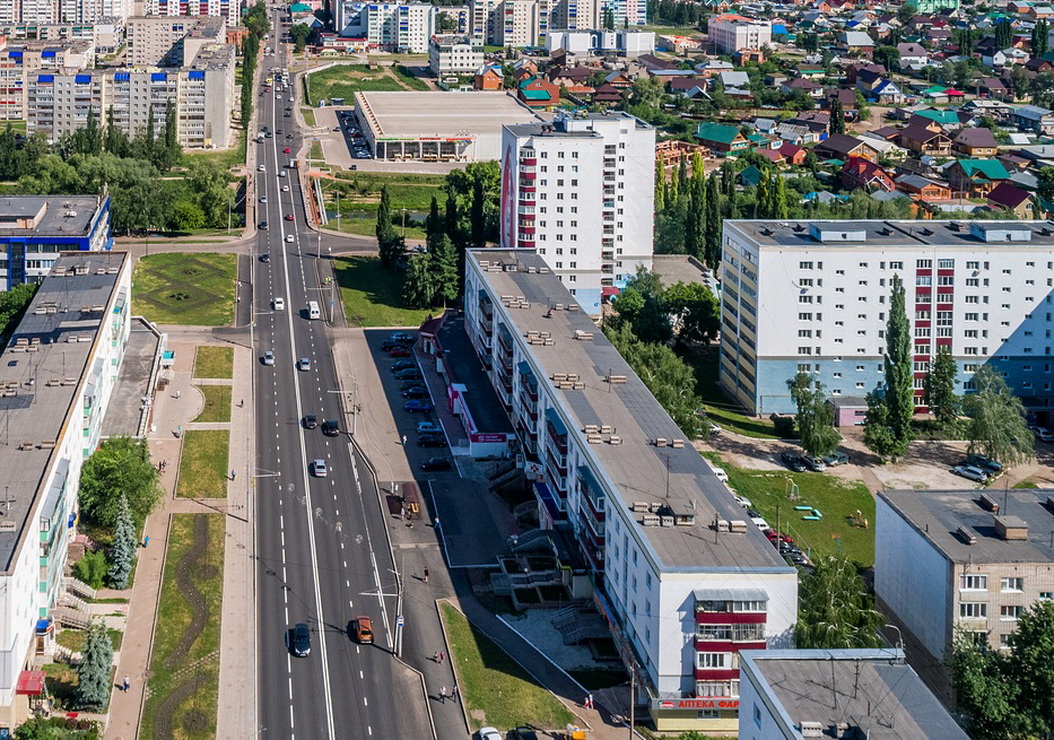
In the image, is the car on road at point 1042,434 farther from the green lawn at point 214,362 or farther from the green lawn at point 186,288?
the green lawn at point 186,288

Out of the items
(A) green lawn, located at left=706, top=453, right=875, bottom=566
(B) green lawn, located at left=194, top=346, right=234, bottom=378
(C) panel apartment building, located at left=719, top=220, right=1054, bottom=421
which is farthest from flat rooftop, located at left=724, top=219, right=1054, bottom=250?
(B) green lawn, located at left=194, top=346, right=234, bottom=378

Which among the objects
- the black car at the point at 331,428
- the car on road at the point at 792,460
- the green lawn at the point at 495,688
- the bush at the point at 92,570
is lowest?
the green lawn at the point at 495,688

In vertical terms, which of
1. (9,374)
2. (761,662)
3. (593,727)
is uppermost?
(9,374)

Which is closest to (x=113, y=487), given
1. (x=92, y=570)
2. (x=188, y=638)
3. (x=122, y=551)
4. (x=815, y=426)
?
(x=122, y=551)

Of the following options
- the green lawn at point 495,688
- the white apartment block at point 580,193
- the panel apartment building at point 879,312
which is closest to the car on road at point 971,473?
the panel apartment building at point 879,312

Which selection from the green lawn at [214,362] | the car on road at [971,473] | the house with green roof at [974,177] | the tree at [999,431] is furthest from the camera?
the house with green roof at [974,177]

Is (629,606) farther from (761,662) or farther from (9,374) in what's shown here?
(9,374)

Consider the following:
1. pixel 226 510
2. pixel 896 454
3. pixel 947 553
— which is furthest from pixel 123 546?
pixel 896 454

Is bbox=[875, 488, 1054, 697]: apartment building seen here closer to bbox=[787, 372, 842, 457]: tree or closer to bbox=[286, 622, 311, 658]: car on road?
bbox=[787, 372, 842, 457]: tree

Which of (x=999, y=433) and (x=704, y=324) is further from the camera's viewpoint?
(x=704, y=324)
